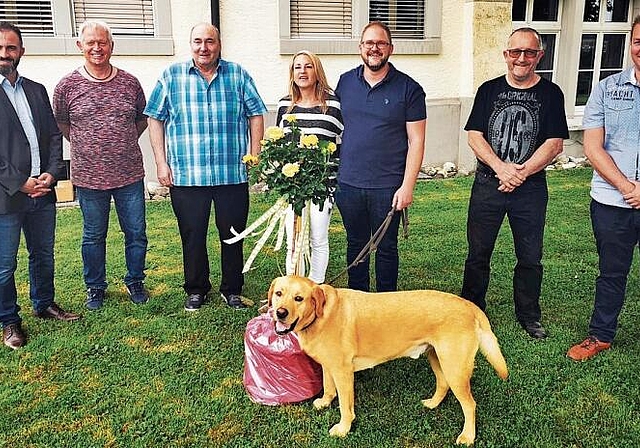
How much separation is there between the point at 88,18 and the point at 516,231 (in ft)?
20.5

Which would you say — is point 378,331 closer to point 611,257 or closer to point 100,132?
point 611,257

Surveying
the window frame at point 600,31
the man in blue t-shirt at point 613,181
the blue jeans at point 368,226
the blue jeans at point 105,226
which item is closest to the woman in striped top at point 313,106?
the blue jeans at point 368,226

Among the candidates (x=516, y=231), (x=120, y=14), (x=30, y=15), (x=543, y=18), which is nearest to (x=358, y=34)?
(x=120, y=14)

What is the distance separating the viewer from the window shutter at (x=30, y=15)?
290 inches

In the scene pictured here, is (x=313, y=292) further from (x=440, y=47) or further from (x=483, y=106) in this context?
(x=440, y=47)

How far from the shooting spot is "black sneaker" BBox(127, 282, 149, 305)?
4695 millimetres

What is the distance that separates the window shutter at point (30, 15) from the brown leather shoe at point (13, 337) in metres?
4.89

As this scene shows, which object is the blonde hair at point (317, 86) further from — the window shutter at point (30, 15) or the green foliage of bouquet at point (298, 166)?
the window shutter at point (30, 15)

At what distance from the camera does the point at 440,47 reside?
912 cm

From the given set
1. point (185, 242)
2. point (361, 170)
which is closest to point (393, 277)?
point (361, 170)

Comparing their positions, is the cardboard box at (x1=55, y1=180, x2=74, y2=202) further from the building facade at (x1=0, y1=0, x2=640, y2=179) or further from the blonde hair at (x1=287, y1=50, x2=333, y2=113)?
the blonde hair at (x1=287, y1=50, x2=333, y2=113)

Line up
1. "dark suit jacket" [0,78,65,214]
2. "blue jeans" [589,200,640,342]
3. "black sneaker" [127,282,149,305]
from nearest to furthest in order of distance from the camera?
1. "blue jeans" [589,200,640,342]
2. "dark suit jacket" [0,78,65,214]
3. "black sneaker" [127,282,149,305]

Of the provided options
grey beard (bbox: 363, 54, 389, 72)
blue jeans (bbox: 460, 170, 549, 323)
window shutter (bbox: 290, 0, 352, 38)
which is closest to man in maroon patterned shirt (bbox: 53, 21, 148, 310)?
grey beard (bbox: 363, 54, 389, 72)

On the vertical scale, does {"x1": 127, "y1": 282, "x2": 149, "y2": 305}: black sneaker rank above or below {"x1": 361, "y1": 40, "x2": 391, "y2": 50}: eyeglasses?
below
